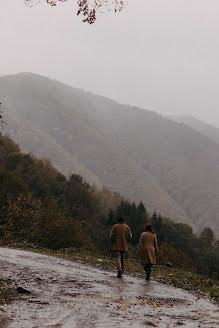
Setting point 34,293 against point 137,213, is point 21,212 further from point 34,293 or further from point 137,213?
point 137,213

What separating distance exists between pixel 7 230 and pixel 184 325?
27922mm

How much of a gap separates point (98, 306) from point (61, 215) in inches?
1185

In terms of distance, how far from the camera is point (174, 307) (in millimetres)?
8516

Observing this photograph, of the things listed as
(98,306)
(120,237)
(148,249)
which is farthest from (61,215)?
(98,306)

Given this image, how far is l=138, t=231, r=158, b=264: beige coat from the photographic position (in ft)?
42.9

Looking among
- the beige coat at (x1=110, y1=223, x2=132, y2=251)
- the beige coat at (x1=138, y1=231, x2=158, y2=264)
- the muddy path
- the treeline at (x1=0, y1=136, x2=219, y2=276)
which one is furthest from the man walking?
the treeline at (x1=0, y1=136, x2=219, y2=276)

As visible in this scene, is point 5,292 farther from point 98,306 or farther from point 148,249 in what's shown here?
point 148,249

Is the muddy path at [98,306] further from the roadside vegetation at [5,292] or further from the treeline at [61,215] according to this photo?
the treeline at [61,215]

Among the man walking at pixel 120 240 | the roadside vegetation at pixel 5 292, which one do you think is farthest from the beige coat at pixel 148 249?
the roadside vegetation at pixel 5 292

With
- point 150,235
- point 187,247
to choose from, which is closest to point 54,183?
point 187,247

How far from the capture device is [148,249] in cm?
1309

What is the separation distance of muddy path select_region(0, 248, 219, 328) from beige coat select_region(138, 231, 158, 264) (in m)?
1.27

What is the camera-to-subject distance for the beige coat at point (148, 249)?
13062 millimetres

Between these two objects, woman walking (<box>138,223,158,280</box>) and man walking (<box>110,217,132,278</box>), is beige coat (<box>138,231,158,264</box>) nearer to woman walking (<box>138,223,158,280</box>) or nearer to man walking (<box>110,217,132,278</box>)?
woman walking (<box>138,223,158,280</box>)
